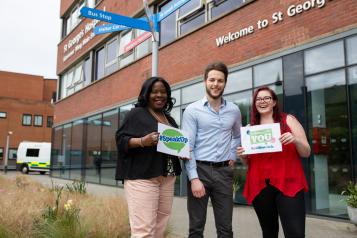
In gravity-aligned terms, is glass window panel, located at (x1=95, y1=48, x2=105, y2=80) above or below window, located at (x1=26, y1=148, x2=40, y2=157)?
above

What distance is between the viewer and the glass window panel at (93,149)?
19.2 m

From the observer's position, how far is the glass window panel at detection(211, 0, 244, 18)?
35.9ft

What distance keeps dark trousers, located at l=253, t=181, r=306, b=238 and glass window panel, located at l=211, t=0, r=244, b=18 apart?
8268mm

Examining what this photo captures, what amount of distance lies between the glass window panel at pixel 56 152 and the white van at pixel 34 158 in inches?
376

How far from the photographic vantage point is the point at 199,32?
12.0 metres

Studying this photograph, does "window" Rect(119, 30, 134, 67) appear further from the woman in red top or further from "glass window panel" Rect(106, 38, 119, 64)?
the woman in red top

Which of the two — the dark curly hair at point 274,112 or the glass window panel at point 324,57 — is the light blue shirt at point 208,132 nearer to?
the dark curly hair at point 274,112

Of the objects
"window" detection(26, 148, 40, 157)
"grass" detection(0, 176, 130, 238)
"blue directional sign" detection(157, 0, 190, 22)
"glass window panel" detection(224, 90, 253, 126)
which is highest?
"blue directional sign" detection(157, 0, 190, 22)

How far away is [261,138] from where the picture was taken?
325cm

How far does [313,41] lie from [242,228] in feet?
13.4

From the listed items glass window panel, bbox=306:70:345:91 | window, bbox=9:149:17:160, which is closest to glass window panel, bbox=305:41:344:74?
glass window panel, bbox=306:70:345:91

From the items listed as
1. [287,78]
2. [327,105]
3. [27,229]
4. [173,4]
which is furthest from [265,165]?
[287,78]

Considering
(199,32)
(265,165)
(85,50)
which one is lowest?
(265,165)

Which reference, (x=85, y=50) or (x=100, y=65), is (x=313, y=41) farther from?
(x=85, y=50)
